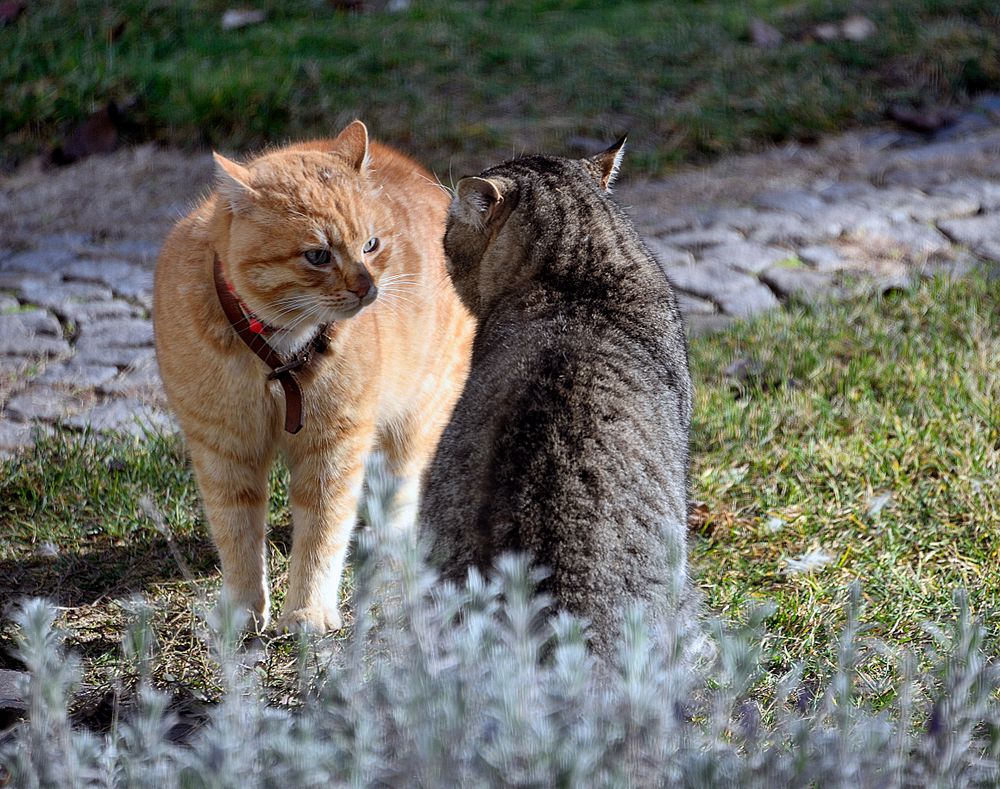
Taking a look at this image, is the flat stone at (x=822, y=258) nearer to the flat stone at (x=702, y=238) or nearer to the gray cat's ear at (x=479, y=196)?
the flat stone at (x=702, y=238)

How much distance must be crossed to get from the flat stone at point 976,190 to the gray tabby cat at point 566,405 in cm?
315

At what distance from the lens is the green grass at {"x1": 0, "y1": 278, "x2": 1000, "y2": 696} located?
3010 mm

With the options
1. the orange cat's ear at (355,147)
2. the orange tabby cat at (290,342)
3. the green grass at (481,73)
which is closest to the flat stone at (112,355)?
the orange tabby cat at (290,342)

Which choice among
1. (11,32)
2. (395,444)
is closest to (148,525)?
(395,444)

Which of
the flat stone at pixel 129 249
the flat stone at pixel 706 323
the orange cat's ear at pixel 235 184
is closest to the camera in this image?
the orange cat's ear at pixel 235 184

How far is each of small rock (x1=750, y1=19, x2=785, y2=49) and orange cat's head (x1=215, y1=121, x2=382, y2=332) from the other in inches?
A: 205

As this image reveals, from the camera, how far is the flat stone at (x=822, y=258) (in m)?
5.10

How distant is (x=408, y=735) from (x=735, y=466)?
7.43ft

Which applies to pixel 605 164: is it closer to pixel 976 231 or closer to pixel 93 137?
pixel 976 231

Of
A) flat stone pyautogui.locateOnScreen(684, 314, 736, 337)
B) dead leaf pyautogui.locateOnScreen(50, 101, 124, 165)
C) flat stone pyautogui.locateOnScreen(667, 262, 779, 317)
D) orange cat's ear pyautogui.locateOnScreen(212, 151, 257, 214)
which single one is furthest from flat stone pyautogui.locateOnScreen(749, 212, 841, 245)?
dead leaf pyautogui.locateOnScreen(50, 101, 124, 165)

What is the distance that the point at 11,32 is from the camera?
7066 mm

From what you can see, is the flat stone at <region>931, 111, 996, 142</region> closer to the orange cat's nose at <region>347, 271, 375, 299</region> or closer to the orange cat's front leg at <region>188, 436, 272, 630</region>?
the orange cat's nose at <region>347, 271, 375, 299</region>

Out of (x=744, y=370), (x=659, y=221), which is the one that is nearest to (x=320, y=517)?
(x=744, y=370)

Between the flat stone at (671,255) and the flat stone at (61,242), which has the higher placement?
the flat stone at (671,255)
